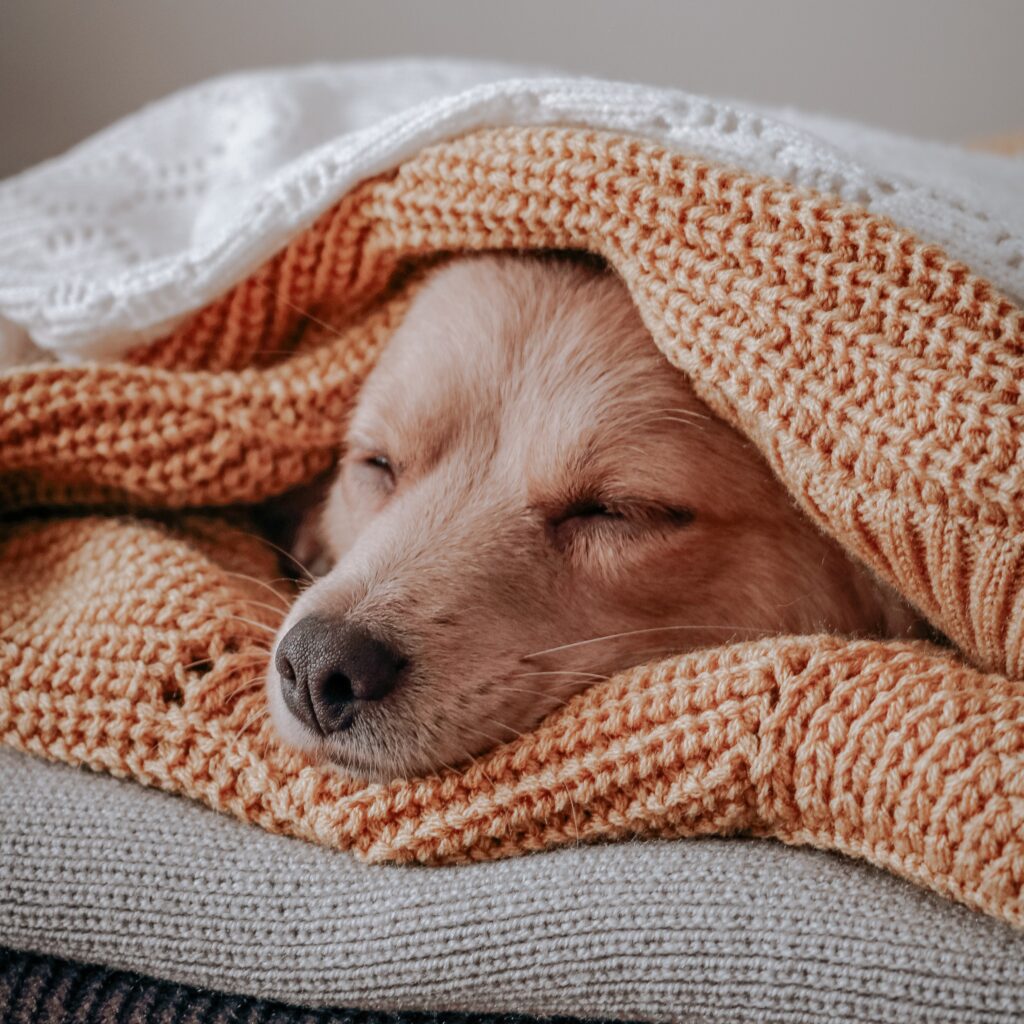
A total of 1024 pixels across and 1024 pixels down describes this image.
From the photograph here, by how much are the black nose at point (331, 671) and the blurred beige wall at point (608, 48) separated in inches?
94.8

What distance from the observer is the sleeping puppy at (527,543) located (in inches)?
45.8

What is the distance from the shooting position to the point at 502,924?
38.0 inches

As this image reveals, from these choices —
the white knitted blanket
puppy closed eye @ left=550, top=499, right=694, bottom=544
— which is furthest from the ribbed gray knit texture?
the white knitted blanket

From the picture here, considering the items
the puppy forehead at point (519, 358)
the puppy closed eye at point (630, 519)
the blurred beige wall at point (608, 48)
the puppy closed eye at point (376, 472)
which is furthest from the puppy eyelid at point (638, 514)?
the blurred beige wall at point (608, 48)

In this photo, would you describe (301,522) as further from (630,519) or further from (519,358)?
(630,519)

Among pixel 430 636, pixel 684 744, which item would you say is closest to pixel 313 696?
pixel 430 636

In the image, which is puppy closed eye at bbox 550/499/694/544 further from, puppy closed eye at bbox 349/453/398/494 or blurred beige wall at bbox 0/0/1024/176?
blurred beige wall at bbox 0/0/1024/176

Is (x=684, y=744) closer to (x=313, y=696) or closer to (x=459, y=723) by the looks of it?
(x=459, y=723)

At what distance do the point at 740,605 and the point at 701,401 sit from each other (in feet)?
0.84

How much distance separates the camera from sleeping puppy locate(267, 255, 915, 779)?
3.82ft

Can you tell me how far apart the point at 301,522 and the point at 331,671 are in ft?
1.86

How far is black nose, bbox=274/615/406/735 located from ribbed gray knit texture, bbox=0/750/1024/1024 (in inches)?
5.3

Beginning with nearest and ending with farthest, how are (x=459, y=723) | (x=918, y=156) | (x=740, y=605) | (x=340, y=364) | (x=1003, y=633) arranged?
(x=1003, y=633), (x=459, y=723), (x=740, y=605), (x=340, y=364), (x=918, y=156)

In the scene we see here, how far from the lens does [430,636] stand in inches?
47.1
